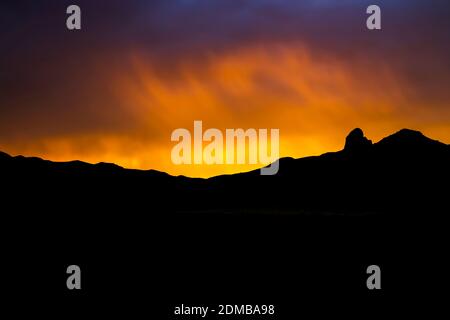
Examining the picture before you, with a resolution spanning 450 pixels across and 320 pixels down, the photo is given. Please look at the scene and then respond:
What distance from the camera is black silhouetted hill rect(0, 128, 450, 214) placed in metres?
91.1

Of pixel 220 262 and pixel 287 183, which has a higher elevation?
pixel 287 183

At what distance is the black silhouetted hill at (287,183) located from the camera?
3588 inches

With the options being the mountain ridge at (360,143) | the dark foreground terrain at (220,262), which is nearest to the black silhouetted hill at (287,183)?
the mountain ridge at (360,143)

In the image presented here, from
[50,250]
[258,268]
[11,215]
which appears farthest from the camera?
[11,215]

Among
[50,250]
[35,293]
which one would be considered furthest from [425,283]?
[50,250]

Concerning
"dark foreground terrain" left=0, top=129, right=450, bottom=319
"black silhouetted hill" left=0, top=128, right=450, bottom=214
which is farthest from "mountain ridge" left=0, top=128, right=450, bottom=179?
"dark foreground terrain" left=0, top=129, right=450, bottom=319

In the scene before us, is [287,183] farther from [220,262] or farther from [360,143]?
[220,262]

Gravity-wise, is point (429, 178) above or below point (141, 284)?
above

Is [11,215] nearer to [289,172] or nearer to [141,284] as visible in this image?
[141,284]

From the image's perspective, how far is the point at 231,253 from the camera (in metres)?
33.8

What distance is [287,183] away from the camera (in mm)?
110188

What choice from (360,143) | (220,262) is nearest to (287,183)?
(360,143)
